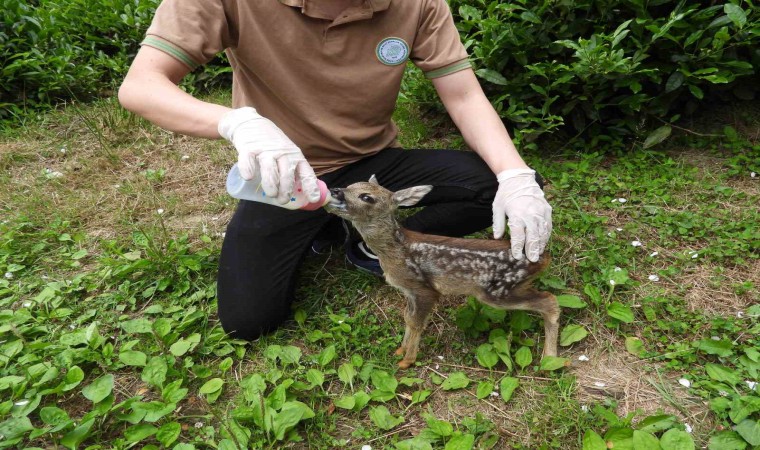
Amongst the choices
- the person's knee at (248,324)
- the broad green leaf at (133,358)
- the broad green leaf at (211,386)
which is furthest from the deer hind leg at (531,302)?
the broad green leaf at (133,358)

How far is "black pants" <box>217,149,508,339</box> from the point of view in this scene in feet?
10.7

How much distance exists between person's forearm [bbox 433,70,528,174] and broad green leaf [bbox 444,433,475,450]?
1.59 m

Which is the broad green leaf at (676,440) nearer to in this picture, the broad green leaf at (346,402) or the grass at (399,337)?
the grass at (399,337)

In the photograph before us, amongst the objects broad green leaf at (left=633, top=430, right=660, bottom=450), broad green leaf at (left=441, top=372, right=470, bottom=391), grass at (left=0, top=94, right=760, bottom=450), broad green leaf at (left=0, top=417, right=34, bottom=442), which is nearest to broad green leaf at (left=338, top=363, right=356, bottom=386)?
grass at (left=0, top=94, right=760, bottom=450)

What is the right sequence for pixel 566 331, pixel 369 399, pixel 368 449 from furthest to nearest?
pixel 566 331 < pixel 369 399 < pixel 368 449

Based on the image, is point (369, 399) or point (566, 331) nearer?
point (369, 399)

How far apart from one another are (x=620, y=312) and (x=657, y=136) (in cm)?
208

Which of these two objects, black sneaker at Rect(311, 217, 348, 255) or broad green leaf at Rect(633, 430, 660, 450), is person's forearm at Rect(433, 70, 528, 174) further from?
broad green leaf at Rect(633, 430, 660, 450)

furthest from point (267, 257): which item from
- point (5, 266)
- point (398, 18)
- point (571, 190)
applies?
point (571, 190)

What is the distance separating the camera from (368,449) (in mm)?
2545

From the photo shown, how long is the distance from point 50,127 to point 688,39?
646 cm

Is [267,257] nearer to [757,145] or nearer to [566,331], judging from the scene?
[566,331]

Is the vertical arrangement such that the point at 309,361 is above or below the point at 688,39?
below

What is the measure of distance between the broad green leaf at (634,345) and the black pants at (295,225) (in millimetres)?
1146
